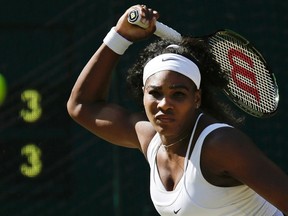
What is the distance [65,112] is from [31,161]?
301mm

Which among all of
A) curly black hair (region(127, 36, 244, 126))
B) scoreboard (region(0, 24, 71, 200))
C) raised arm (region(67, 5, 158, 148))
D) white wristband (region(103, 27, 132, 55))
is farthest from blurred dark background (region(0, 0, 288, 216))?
curly black hair (region(127, 36, 244, 126))

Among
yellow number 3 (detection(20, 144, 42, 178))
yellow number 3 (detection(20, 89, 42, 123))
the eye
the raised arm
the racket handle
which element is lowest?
yellow number 3 (detection(20, 144, 42, 178))

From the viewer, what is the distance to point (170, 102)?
3.05 metres

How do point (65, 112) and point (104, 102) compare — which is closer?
point (104, 102)

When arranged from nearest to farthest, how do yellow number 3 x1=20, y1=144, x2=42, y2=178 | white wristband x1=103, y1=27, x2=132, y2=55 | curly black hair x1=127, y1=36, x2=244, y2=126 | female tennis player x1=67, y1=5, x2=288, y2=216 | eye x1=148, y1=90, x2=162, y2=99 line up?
female tennis player x1=67, y1=5, x2=288, y2=216 → eye x1=148, y1=90, x2=162, y2=99 → curly black hair x1=127, y1=36, x2=244, y2=126 → white wristband x1=103, y1=27, x2=132, y2=55 → yellow number 3 x1=20, y1=144, x2=42, y2=178

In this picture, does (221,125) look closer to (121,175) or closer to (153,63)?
(153,63)

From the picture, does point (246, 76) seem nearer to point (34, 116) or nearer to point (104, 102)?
point (104, 102)

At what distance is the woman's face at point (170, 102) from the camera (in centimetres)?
306

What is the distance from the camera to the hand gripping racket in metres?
3.50

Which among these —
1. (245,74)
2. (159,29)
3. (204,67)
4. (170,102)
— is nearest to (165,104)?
(170,102)

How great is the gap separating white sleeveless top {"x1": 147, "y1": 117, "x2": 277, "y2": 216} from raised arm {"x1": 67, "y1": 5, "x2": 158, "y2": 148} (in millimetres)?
412

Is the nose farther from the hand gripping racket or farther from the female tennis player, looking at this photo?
the hand gripping racket

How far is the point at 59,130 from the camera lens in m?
4.98

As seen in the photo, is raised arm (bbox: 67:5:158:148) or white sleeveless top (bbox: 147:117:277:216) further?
raised arm (bbox: 67:5:158:148)
